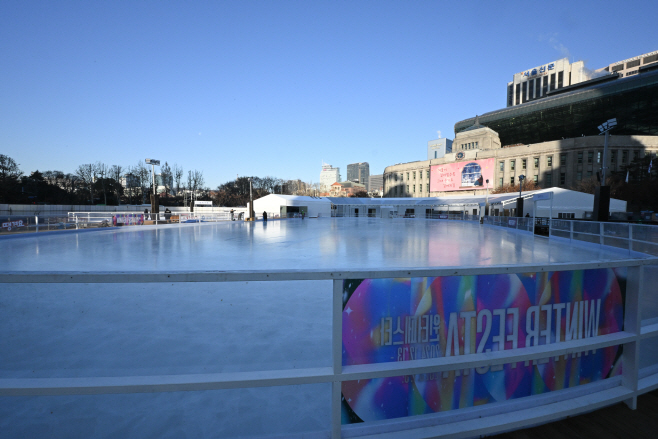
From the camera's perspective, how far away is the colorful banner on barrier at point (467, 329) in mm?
1924

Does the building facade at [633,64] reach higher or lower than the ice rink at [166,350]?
higher

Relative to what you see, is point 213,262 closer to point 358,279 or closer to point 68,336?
point 68,336

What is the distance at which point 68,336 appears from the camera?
3889 millimetres

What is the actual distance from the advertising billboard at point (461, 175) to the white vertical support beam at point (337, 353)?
71850 mm

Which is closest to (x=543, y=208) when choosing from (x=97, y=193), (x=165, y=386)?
(x=165, y=386)

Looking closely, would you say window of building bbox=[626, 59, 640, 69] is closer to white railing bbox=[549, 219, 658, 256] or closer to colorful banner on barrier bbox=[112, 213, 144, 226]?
white railing bbox=[549, 219, 658, 256]

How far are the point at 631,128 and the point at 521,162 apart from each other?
24.1 m

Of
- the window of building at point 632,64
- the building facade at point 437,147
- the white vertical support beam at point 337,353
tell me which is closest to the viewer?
the white vertical support beam at point 337,353

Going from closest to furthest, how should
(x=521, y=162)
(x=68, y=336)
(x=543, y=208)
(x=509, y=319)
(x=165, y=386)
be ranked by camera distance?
(x=165, y=386) → (x=509, y=319) → (x=68, y=336) → (x=543, y=208) → (x=521, y=162)

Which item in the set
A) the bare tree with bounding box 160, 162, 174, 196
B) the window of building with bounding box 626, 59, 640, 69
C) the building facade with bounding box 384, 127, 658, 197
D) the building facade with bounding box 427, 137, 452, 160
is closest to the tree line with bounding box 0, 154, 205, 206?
the bare tree with bounding box 160, 162, 174, 196

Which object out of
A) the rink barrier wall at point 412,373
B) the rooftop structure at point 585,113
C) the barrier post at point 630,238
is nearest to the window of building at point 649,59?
the rooftop structure at point 585,113

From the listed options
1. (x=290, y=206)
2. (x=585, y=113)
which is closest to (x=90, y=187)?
(x=290, y=206)

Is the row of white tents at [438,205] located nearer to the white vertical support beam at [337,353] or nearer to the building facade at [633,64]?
the white vertical support beam at [337,353]

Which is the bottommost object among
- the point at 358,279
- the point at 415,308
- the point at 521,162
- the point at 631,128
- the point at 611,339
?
the point at 611,339
